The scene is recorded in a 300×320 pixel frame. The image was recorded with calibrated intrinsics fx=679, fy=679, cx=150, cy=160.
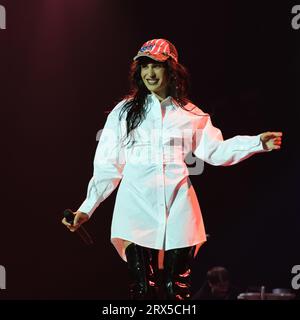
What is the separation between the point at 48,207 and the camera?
14.6 ft

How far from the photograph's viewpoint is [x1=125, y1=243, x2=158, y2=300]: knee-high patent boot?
268 centimetres

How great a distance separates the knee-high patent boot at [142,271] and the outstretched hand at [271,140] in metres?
0.63

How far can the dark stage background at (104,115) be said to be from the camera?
4.39 meters

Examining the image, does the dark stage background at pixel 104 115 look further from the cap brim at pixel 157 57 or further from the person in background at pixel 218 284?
the cap brim at pixel 157 57

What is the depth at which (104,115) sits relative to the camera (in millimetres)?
4555

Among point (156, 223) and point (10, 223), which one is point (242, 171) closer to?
point (10, 223)

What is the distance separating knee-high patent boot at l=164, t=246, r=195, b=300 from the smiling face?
69cm

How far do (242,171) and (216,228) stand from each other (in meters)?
0.45

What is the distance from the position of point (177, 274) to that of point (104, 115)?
204 cm

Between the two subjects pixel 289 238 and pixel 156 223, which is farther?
pixel 289 238

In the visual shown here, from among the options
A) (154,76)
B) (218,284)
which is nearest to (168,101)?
(154,76)

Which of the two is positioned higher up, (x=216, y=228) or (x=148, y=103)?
(x=148, y=103)

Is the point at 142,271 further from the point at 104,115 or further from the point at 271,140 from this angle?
the point at 104,115
